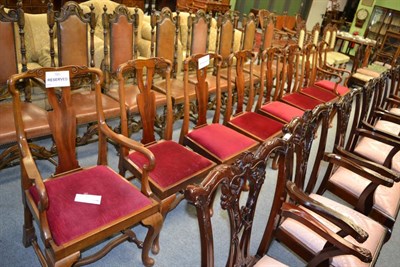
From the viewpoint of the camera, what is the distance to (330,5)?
10438mm

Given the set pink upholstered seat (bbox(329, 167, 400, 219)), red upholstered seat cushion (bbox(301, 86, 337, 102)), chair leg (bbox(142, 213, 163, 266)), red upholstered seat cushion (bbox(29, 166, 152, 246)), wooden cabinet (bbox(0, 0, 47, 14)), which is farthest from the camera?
wooden cabinet (bbox(0, 0, 47, 14))

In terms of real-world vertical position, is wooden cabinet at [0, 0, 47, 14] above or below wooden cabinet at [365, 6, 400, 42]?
below

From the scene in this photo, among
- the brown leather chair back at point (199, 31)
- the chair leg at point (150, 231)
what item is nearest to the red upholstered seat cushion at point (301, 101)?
→ the brown leather chair back at point (199, 31)

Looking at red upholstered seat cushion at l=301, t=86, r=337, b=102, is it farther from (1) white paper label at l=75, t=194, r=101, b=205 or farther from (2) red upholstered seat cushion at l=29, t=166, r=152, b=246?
(1) white paper label at l=75, t=194, r=101, b=205

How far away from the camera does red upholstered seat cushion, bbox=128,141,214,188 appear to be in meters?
1.59

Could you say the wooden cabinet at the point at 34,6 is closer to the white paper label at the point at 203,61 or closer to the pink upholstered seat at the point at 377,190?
the white paper label at the point at 203,61

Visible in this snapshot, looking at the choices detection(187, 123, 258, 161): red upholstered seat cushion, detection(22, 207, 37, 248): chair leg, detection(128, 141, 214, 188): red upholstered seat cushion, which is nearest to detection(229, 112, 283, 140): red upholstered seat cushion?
detection(187, 123, 258, 161): red upholstered seat cushion

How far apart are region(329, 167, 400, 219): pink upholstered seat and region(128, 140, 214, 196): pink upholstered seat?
799 mm

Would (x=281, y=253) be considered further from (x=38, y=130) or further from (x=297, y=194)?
(x=38, y=130)

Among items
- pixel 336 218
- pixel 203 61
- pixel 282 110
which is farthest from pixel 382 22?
pixel 336 218

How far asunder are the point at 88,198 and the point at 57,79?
1.81ft

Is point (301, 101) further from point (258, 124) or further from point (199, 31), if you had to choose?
point (199, 31)

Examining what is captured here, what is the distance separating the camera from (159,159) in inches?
67.2

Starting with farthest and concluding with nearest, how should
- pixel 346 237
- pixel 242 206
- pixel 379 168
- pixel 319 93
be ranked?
pixel 319 93 < pixel 379 168 < pixel 346 237 < pixel 242 206
